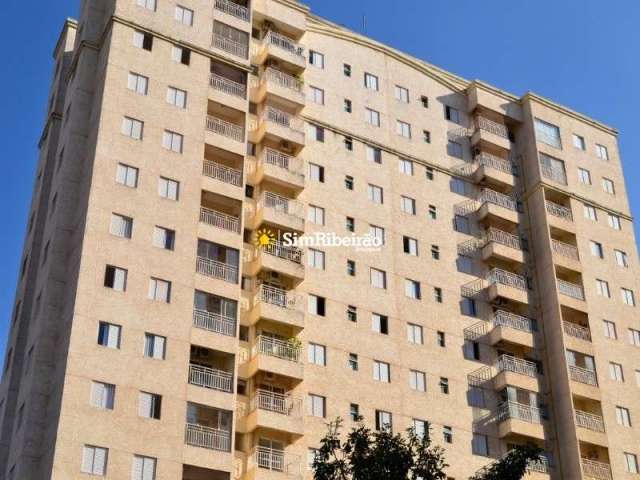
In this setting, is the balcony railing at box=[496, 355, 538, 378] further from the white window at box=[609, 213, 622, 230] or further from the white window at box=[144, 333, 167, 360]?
the white window at box=[144, 333, 167, 360]

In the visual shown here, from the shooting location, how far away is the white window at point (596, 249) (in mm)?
66562

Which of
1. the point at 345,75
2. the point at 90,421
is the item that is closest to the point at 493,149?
the point at 345,75

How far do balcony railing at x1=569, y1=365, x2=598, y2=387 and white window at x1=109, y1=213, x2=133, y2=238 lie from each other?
89.6ft

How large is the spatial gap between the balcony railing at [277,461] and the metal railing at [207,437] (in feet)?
8.35

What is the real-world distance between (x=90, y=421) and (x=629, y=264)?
127 ft

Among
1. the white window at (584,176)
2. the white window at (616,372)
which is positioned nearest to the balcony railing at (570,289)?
the white window at (616,372)

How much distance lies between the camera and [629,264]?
67625 millimetres

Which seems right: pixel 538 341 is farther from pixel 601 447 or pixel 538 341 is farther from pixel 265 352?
pixel 265 352

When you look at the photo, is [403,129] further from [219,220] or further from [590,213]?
[219,220]

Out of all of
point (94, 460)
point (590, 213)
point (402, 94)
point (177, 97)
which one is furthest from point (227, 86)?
point (590, 213)

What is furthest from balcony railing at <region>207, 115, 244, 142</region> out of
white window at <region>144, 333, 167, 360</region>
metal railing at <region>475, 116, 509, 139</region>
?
metal railing at <region>475, 116, 509, 139</region>

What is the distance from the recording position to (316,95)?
6291cm

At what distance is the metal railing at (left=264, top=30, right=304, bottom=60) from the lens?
61875 millimetres

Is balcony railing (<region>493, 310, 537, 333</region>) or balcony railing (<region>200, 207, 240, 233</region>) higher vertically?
balcony railing (<region>200, 207, 240, 233</region>)
